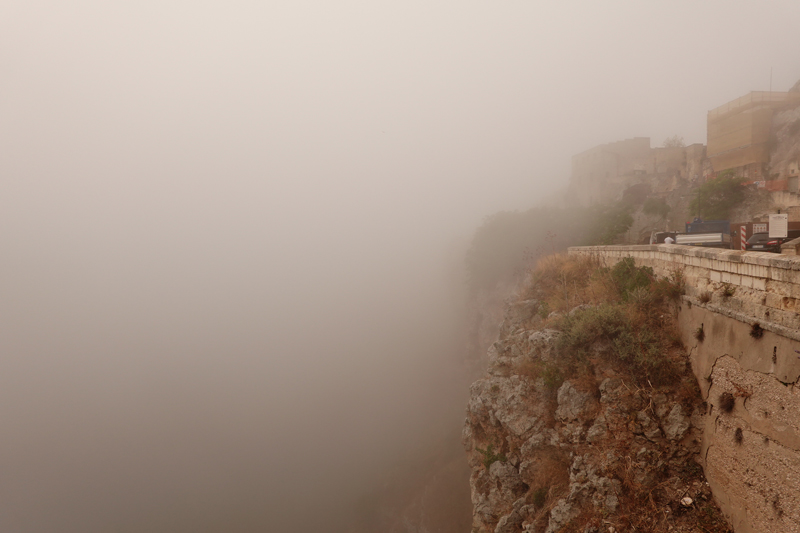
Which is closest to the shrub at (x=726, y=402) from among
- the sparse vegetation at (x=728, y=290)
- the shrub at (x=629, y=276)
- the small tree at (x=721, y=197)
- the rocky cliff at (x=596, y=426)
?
the rocky cliff at (x=596, y=426)

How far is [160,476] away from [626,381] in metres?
38.3

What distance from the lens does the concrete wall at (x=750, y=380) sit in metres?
4.00

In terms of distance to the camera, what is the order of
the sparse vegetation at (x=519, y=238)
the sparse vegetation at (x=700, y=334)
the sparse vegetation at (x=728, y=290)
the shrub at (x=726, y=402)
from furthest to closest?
the sparse vegetation at (x=519, y=238) → the sparse vegetation at (x=700, y=334) → the sparse vegetation at (x=728, y=290) → the shrub at (x=726, y=402)

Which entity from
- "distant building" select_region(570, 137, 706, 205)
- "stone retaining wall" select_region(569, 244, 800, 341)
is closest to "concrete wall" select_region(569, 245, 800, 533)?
"stone retaining wall" select_region(569, 244, 800, 341)

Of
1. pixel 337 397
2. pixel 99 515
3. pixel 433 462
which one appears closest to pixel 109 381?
pixel 99 515

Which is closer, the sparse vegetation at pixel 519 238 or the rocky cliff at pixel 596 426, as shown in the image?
the rocky cliff at pixel 596 426

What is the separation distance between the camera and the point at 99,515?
2939 cm

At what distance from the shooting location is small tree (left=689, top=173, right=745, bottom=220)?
19.2 m

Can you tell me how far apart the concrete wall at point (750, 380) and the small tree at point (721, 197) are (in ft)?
59.1

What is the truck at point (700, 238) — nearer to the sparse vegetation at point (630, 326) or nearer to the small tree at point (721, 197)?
the sparse vegetation at point (630, 326)

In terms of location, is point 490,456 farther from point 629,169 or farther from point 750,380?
point 629,169

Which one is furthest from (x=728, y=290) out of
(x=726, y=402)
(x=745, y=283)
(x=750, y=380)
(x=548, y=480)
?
(x=548, y=480)

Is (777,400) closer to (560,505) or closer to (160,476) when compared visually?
(560,505)

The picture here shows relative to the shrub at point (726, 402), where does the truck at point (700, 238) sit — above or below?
above
